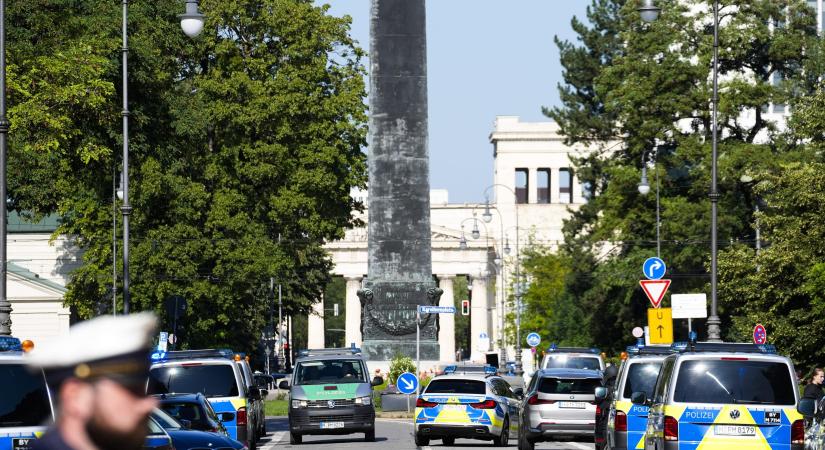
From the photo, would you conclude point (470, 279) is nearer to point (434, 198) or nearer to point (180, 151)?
point (434, 198)

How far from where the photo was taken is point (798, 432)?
16.1 metres

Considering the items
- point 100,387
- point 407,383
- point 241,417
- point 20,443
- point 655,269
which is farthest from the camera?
point 407,383

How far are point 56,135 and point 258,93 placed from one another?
2447 centimetres

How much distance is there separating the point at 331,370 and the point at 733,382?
16.6m

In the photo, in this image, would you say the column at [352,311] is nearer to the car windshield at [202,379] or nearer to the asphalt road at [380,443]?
the asphalt road at [380,443]

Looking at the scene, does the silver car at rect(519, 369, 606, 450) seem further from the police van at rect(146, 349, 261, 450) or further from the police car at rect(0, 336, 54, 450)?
the police car at rect(0, 336, 54, 450)

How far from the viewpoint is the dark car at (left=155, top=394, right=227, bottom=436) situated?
18.7 metres

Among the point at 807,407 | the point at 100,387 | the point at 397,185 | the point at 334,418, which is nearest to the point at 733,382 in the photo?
the point at 807,407

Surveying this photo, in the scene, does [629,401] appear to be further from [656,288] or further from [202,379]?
[656,288]

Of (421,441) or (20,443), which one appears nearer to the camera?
(20,443)

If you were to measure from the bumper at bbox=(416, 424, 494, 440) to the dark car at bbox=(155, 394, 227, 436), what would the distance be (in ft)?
35.3

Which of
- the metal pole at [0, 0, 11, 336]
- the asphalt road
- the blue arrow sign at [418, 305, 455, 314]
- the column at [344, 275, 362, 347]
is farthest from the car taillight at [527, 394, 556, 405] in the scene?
the column at [344, 275, 362, 347]

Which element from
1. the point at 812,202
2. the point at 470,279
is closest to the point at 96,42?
the point at 812,202

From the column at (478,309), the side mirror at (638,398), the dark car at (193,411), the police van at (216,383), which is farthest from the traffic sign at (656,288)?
the column at (478,309)
